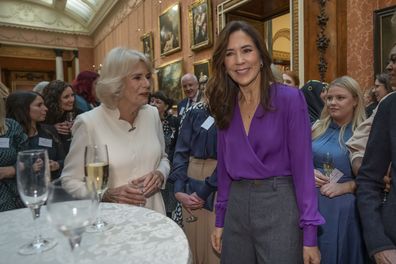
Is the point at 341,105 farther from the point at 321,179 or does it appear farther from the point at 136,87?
the point at 136,87

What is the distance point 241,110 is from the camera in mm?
1640

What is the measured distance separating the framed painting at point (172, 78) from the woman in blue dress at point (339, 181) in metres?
5.36

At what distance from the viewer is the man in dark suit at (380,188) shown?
137 centimetres

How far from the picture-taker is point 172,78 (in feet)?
26.4

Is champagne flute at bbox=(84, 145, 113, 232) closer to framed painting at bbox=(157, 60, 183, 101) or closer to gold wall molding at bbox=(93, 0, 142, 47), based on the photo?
framed painting at bbox=(157, 60, 183, 101)

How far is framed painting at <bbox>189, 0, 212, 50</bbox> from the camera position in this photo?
6.29 metres

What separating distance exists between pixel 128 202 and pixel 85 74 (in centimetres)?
311

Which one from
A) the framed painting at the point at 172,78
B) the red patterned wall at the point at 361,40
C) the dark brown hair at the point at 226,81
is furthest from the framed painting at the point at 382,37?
the framed painting at the point at 172,78

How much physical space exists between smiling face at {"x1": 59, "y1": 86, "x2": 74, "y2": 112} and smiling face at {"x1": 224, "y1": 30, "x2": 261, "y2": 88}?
2.65 metres

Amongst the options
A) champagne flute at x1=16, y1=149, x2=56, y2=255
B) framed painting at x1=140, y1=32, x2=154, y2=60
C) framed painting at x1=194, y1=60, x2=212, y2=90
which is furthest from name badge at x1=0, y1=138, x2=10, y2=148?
framed painting at x1=140, y1=32, x2=154, y2=60

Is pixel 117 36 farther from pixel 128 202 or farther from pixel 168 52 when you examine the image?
pixel 128 202

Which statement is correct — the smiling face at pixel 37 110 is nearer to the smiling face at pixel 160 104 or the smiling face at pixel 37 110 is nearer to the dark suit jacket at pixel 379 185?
the smiling face at pixel 160 104

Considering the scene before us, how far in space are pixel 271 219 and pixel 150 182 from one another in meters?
0.74

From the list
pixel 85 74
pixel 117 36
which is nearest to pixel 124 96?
pixel 85 74
